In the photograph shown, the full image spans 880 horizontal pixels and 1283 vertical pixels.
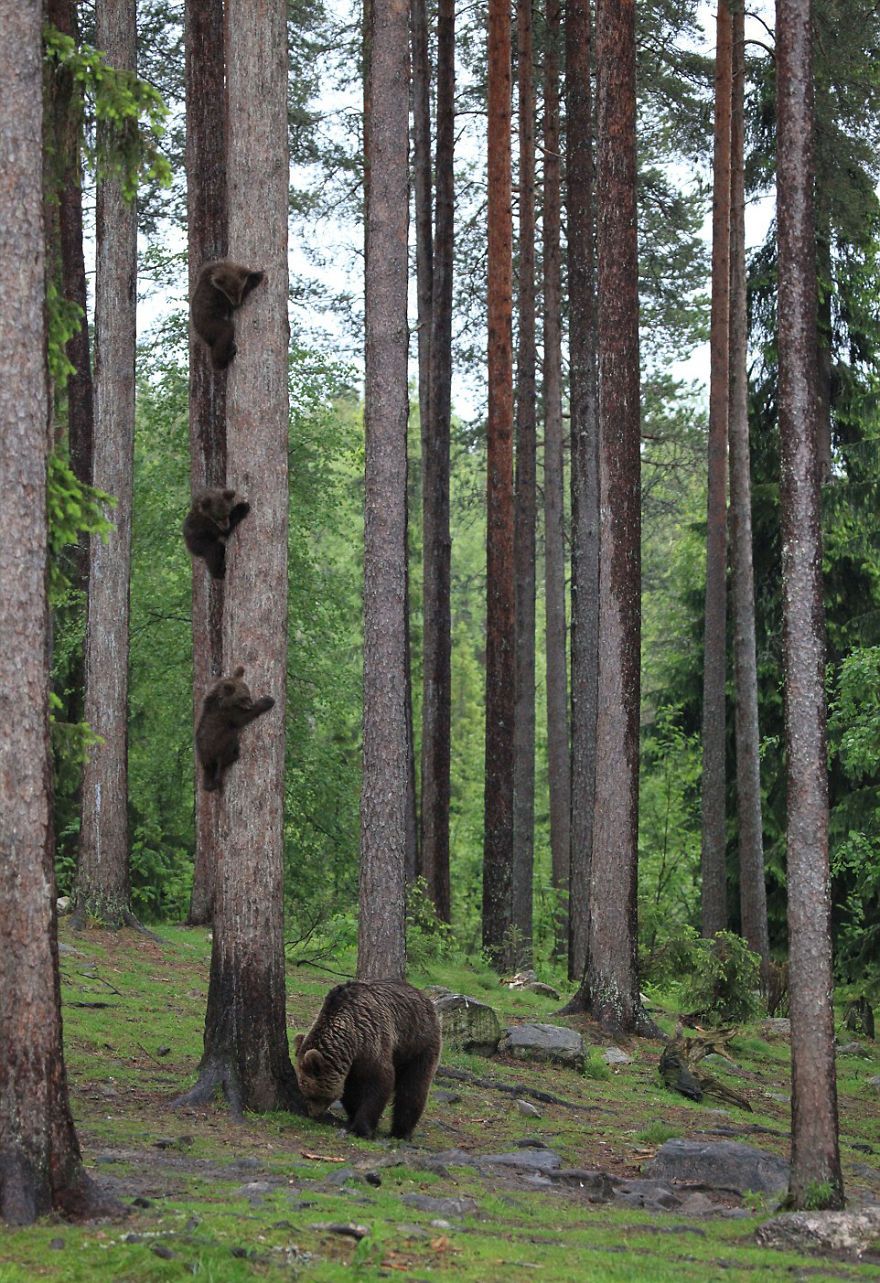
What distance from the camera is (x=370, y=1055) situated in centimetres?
1061

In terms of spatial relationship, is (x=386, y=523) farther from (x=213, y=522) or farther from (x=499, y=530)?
(x=499, y=530)

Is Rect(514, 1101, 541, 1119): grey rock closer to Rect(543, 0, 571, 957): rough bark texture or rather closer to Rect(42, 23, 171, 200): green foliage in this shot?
Rect(42, 23, 171, 200): green foliage

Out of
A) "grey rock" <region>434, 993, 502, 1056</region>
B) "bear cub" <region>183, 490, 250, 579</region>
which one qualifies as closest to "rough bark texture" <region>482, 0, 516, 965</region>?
"grey rock" <region>434, 993, 502, 1056</region>

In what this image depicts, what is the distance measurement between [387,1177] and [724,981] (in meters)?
10.2

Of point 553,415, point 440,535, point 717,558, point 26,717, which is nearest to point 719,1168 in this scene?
point 26,717

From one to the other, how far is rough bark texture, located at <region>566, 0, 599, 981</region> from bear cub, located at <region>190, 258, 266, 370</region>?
1133 cm

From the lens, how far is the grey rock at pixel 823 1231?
8773 mm

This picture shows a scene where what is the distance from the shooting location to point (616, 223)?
1656 cm

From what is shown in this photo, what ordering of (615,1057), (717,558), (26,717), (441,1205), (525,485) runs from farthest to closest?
(525,485)
(717,558)
(615,1057)
(441,1205)
(26,717)

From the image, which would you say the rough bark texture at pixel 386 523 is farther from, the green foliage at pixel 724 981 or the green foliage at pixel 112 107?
the green foliage at pixel 724 981

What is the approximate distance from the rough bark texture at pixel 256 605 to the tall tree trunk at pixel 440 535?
539 inches

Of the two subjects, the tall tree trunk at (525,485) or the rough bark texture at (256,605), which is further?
the tall tree trunk at (525,485)

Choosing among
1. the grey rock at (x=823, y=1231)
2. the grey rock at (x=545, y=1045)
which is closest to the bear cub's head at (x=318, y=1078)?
the grey rock at (x=823, y=1231)

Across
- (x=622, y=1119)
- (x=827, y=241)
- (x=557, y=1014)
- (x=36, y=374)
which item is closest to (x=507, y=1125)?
(x=622, y=1119)
